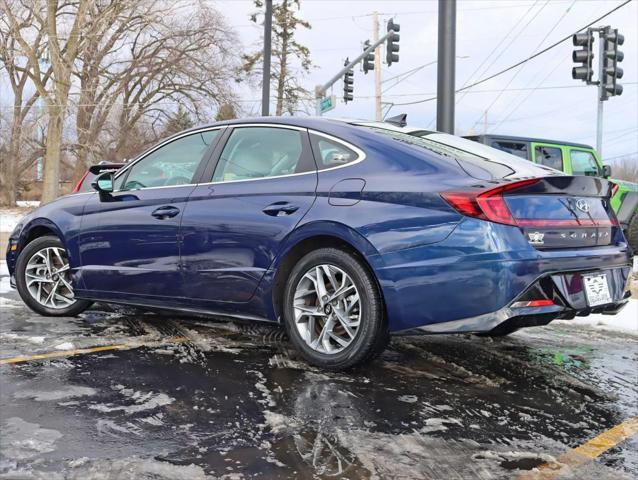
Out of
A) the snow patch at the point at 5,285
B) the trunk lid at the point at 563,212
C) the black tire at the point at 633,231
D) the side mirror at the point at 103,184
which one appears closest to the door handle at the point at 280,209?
the trunk lid at the point at 563,212

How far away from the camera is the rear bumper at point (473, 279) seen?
128 inches

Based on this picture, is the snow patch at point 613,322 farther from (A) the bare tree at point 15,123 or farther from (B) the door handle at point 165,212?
(A) the bare tree at point 15,123

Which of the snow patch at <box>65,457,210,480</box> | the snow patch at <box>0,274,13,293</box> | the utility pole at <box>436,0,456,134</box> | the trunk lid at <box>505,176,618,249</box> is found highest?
the utility pole at <box>436,0,456,134</box>

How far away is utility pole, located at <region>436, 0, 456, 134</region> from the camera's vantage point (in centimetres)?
805

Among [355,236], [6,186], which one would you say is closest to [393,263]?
[355,236]

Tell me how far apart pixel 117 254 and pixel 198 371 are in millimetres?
1442

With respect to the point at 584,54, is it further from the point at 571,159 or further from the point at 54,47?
the point at 54,47

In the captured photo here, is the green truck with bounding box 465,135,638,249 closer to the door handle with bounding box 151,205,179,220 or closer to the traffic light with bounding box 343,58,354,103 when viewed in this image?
the door handle with bounding box 151,205,179,220

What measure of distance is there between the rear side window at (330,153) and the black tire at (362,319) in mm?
526

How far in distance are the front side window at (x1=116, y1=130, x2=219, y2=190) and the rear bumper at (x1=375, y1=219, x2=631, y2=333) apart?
5.79 feet

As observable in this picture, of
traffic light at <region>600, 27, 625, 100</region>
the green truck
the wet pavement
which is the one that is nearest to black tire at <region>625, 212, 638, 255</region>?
the green truck

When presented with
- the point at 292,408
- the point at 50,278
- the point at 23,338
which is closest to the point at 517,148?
the point at 50,278

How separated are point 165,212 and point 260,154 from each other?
773mm

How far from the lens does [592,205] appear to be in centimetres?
379
